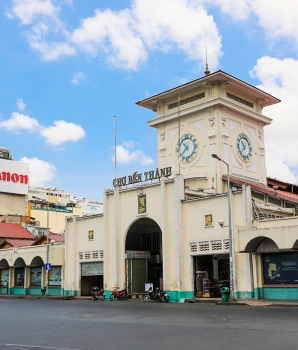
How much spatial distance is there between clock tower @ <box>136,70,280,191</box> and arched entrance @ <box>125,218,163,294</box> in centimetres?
569

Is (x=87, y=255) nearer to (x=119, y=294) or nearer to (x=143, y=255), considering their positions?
(x=143, y=255)

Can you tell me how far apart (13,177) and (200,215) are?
59528 mm

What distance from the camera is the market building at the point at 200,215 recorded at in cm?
3084

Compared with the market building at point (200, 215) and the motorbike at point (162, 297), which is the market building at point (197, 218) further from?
the motorbike at point (162, 297)

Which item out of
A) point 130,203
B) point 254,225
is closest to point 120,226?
point 130,203

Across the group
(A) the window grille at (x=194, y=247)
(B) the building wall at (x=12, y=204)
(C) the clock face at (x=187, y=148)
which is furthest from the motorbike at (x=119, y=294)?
(B) the building wall at (x=12, y=204)

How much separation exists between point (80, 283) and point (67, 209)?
6039 centimetres

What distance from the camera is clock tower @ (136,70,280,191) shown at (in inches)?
1649

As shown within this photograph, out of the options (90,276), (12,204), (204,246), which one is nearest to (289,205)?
(204,246)

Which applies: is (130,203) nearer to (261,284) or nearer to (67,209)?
(261,284)

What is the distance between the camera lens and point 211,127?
4225 centimetres

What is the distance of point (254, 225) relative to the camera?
104 ft

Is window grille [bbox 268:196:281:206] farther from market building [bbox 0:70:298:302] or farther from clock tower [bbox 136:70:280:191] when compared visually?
clock tower [bbox 136:70:280:191]

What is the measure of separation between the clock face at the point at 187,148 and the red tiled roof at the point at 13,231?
98.0ft
